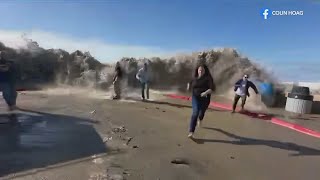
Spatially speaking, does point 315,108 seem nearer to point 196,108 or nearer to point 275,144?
point 275,144

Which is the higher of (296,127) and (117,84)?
(117,84)

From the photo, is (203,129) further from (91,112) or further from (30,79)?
(30,79)

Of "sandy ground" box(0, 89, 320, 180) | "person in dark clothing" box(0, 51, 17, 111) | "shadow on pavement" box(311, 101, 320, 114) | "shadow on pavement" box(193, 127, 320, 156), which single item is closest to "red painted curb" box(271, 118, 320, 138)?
"sandy ground" box(0, 89, 320, 180)

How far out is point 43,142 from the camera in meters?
9.08

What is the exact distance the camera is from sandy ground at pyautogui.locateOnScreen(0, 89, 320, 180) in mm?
7145

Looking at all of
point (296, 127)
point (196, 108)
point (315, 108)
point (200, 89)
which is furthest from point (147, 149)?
point (315, 108)

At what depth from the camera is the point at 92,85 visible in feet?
91.7

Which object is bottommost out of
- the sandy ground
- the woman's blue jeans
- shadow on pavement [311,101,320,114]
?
the sandy ground

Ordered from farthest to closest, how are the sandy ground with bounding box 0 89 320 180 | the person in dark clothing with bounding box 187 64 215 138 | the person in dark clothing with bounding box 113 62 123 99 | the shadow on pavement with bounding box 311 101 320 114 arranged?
the person in dark clothing with bounding box 113 62 123 99 < the shadow on pavement with bounding box 311 101 320 114 < the person in dark clothing with bounding box 187 64 215 138 < the sandy ground with bounding box 0 89 320 180

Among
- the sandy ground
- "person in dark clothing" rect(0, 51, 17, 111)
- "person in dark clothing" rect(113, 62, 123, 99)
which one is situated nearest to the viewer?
the sandy ground

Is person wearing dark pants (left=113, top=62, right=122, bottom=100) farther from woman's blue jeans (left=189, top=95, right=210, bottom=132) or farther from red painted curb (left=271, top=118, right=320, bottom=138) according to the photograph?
woman's blue jeans (left=189, top=95, right=210, bottom=132)

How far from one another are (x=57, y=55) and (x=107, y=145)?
24359 mm

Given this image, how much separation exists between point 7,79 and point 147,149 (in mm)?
6487

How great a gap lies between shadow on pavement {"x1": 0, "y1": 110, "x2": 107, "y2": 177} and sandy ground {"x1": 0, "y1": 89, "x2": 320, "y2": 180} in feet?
0.05
